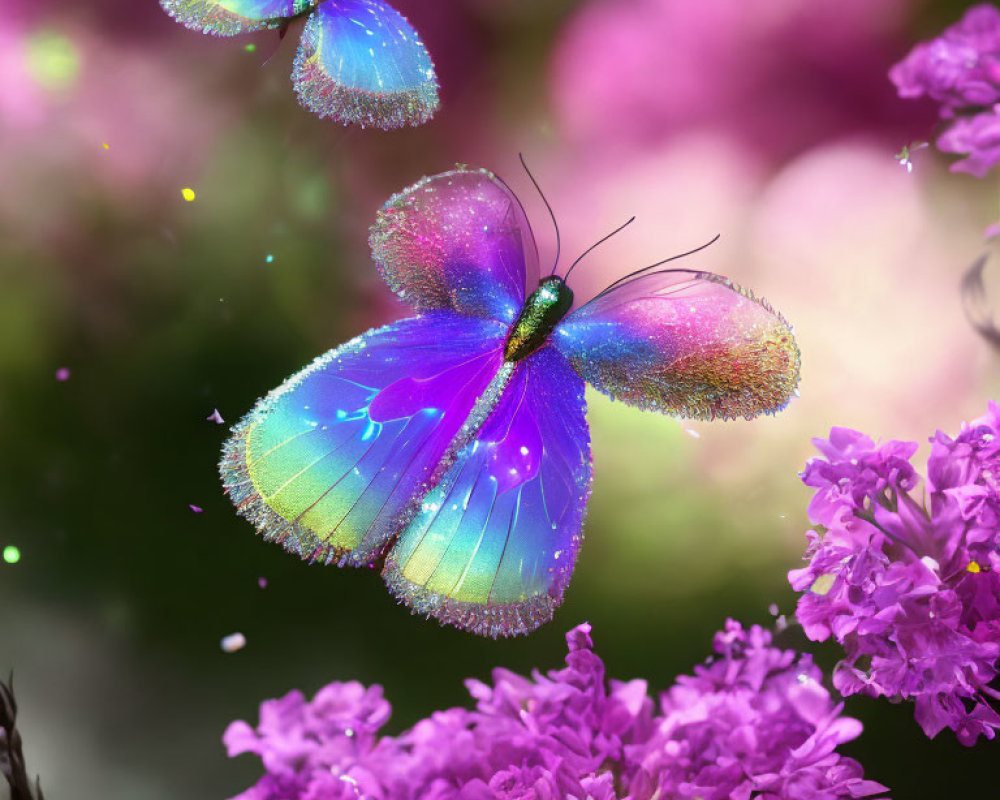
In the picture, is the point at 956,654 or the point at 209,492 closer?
the point at 956,654

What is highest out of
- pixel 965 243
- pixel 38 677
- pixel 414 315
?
pixel 965 243

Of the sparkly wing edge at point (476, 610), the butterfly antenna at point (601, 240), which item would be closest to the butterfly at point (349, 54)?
the butterfly antenna at point (601, 240)

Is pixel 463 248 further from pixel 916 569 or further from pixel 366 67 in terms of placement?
pixel 916 569

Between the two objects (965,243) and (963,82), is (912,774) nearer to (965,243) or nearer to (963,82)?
(965,243)

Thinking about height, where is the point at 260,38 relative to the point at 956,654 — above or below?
above

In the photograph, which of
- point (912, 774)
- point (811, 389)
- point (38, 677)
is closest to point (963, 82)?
point (811, 389)

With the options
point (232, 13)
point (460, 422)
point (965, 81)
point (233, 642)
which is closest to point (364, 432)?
point (460, 422)

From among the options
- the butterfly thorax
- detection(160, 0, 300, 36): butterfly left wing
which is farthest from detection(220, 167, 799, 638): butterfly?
detection(160, 0, 300, 36): butterfly left wing
